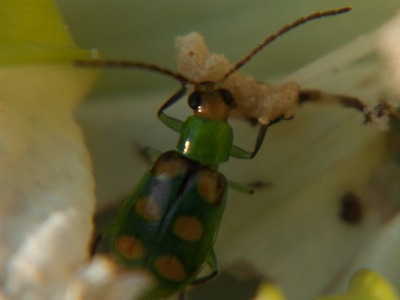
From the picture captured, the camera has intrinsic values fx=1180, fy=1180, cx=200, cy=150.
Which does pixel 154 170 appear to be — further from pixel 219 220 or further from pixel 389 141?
pixel 389 141

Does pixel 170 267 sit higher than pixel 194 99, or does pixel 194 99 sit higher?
pixel 194 99

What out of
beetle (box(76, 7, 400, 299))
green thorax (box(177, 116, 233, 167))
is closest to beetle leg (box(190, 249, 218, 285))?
beetle (box(76, 7, 400, 299))

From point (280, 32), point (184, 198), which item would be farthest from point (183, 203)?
point (280, 32)

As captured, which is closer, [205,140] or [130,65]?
[130,65]

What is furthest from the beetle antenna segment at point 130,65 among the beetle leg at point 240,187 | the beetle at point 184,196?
the beetle leg at point 240,187

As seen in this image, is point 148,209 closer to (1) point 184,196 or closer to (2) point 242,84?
(1) point 184,196

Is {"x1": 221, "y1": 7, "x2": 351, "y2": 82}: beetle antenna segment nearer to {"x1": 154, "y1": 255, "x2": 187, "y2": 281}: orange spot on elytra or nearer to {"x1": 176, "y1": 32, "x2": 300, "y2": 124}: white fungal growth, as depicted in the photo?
{"x1": 176, "y1": 32, "x2": 300, "y2": 124}: white fungal growth

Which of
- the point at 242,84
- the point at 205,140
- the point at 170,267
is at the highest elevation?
the point at 242,84

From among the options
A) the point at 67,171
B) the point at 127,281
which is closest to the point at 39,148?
the point at 67,171
